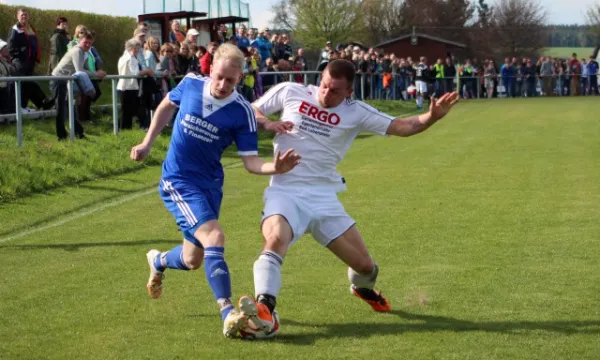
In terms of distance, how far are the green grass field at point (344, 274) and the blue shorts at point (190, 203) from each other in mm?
649

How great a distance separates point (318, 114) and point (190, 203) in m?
1.10

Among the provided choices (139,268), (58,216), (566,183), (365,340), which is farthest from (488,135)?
(365,340)

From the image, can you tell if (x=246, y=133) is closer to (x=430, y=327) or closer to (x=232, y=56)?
(x=232, y=56)

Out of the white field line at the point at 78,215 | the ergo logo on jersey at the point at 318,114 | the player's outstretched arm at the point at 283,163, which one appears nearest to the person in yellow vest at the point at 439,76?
the white field line at the point at 78,215

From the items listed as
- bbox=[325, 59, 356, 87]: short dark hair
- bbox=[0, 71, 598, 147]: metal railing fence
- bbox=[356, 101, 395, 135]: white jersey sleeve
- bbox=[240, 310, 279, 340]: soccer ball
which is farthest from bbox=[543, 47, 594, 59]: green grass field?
bbox=[240, 310, 279, 340]: soccer ball

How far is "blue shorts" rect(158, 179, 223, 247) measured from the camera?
265 inches

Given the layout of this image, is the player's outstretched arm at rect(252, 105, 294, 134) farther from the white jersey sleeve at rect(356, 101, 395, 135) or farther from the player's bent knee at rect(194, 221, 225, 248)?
the player's bent knee at rect(194, 221, 225, 248)

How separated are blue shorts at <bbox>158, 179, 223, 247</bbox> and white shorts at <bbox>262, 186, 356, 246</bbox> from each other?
0.37 metres

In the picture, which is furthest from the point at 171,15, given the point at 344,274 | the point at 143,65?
the point at 344,274

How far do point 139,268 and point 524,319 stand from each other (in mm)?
3402

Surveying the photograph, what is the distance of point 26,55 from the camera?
748 inches

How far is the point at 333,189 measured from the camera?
7.21m

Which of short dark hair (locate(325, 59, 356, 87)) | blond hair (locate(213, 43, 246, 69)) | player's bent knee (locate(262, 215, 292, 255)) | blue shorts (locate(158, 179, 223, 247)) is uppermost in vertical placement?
blond hair (locate(213, 43, 246, 69))

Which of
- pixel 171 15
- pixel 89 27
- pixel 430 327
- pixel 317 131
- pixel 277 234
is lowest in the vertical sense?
pixel 430 327
